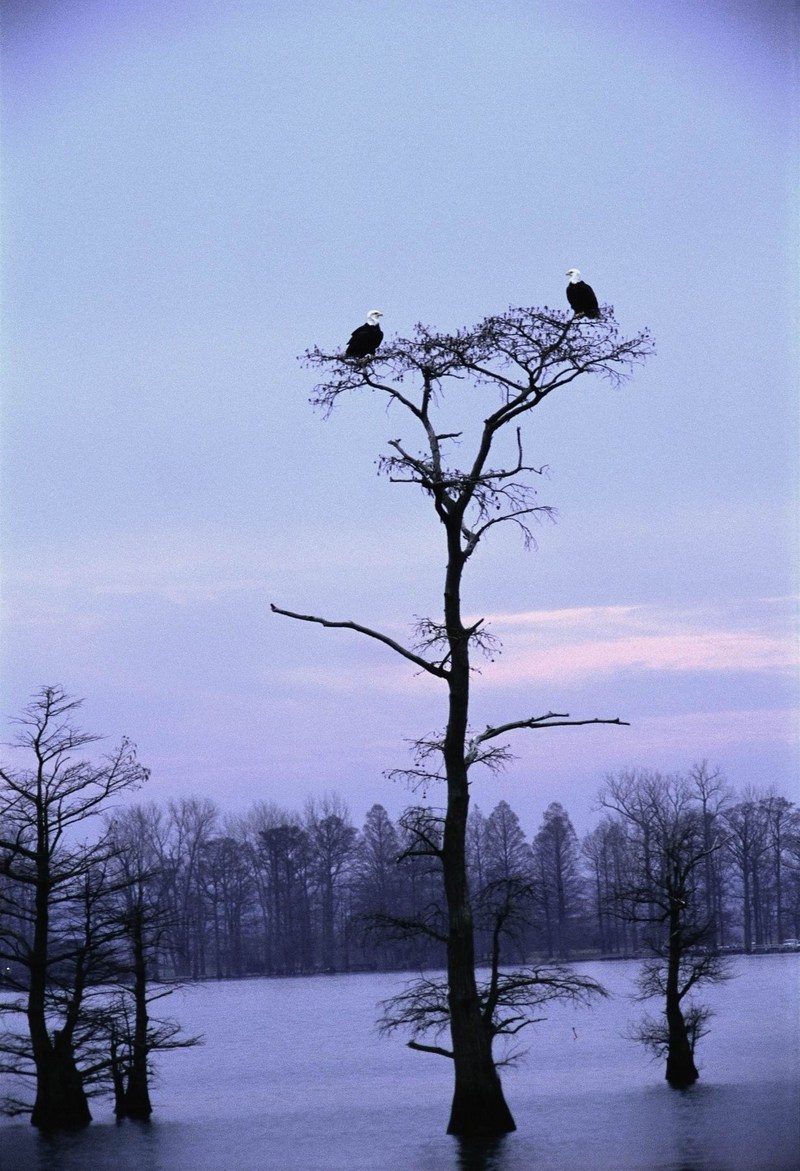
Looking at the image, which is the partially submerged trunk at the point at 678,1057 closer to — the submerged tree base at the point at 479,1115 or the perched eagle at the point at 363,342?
the submerged tree base at the point at 479,1115

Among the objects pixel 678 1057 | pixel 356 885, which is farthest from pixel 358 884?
pixel 678 1057

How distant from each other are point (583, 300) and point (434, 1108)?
1744 centimetres

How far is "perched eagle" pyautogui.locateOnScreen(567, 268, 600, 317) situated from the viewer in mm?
17188

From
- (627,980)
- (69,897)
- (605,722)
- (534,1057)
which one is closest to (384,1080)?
(534,1057)

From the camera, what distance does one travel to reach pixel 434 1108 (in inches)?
1107

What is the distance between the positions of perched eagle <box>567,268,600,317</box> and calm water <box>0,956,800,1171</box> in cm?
965

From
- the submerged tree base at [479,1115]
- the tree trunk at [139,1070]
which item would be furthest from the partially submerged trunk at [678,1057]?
the submerged tree base at [479,1115]

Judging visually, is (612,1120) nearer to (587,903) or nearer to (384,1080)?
(384,1080)

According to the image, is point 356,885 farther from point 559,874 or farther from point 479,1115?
point 479,1115

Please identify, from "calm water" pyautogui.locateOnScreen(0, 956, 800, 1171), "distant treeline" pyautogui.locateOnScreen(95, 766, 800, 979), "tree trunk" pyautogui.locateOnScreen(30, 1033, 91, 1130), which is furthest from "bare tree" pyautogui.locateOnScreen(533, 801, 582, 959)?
"tree trunk" pyautogui.locateOnScreen(30, 1033, 91, 1130)

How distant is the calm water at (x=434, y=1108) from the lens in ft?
60.3

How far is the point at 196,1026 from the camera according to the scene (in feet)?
225

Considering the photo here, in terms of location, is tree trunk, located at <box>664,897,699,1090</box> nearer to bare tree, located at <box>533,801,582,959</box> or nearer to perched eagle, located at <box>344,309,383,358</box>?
perched eagle, located at <box>344,309,383,358</box>

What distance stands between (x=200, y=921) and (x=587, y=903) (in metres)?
27.3
